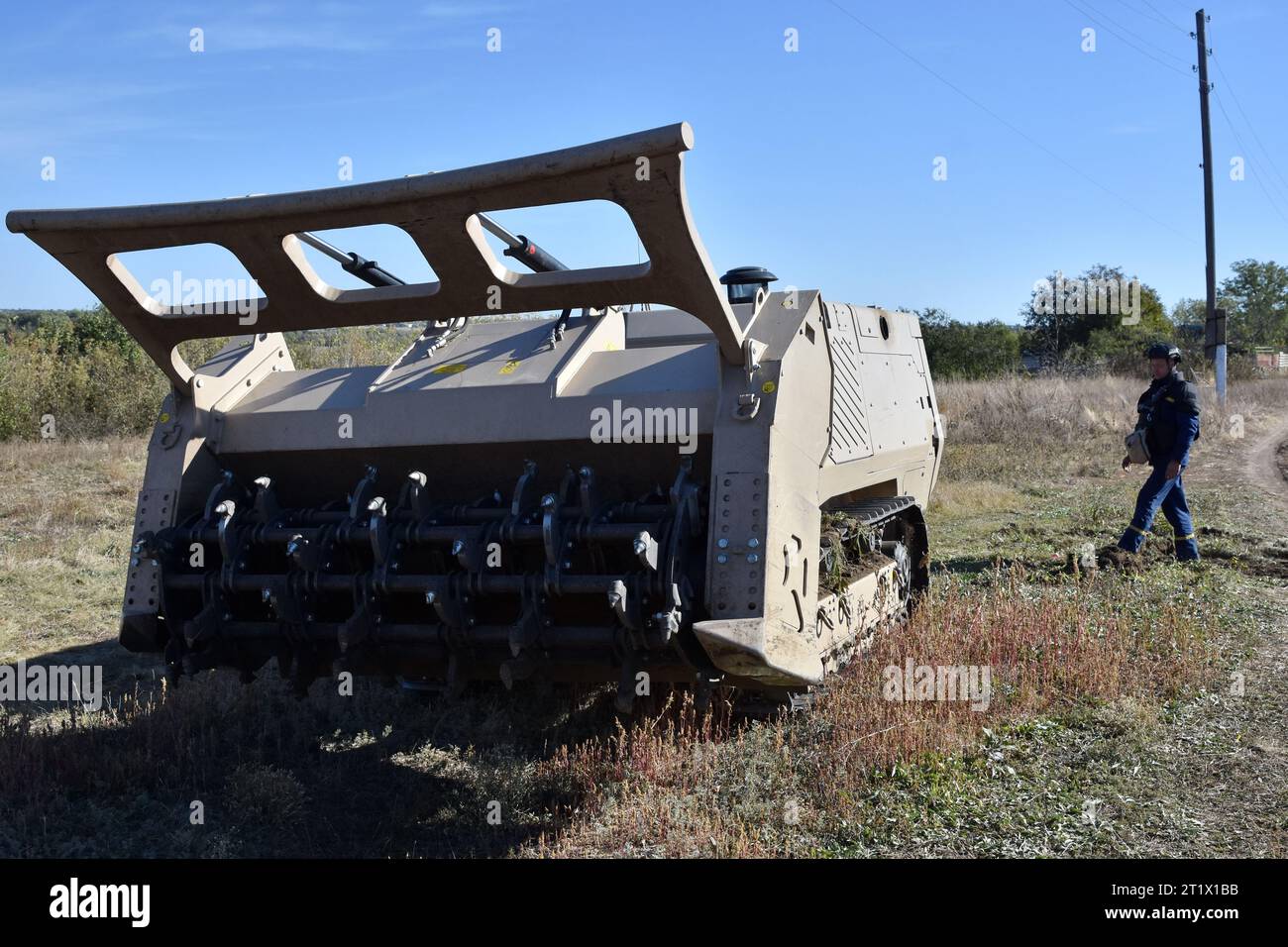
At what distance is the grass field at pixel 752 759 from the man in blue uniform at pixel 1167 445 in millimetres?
1069

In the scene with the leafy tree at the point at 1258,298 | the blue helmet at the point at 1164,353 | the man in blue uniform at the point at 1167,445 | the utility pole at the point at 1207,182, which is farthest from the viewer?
the leafy tree at the point at 1258,298

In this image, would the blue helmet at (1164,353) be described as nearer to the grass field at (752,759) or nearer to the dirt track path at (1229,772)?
the grass field at (752,759)

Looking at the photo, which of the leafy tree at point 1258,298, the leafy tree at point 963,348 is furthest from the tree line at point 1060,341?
the leafy tree at point 1258,298

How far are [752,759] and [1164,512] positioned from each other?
5.62m

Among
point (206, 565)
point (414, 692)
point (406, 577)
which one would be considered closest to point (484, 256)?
point (406, 577)

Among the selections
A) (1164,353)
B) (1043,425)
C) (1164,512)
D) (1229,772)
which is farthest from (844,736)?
(1043,425)

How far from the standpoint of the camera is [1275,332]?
5656 centimetres
